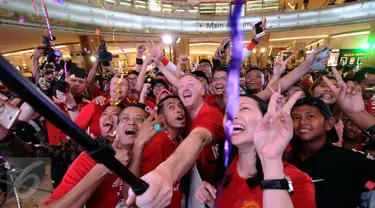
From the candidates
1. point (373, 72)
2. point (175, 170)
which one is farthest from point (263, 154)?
point (373, 72)

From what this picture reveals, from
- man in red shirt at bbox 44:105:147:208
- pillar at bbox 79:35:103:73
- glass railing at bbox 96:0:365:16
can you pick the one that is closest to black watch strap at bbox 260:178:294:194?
man in red shirt at bbox 44:105:147:208

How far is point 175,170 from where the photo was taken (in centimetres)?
98

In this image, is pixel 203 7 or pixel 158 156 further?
pixel 203 7

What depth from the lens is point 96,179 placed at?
3.82ft

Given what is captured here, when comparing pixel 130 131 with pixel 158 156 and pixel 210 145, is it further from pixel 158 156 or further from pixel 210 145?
pixel 210 145

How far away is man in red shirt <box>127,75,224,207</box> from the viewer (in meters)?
0.73

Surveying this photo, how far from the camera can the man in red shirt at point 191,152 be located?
730 mm

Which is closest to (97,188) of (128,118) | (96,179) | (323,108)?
(96,179)

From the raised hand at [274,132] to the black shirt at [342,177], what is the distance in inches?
29.9

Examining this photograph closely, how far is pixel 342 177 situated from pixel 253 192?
739 millimetres

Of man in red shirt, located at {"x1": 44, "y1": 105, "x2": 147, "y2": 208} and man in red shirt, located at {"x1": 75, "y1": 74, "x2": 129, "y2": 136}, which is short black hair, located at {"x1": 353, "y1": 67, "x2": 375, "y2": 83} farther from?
man in red shirt, located at {"x1": 75, "y1": 74, "x2": 129, "y2": 136}

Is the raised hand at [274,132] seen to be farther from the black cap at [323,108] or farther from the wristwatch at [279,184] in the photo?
the black cap at [323,108]

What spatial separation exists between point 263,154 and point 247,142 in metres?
0.30

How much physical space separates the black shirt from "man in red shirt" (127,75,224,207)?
0.76 metres
